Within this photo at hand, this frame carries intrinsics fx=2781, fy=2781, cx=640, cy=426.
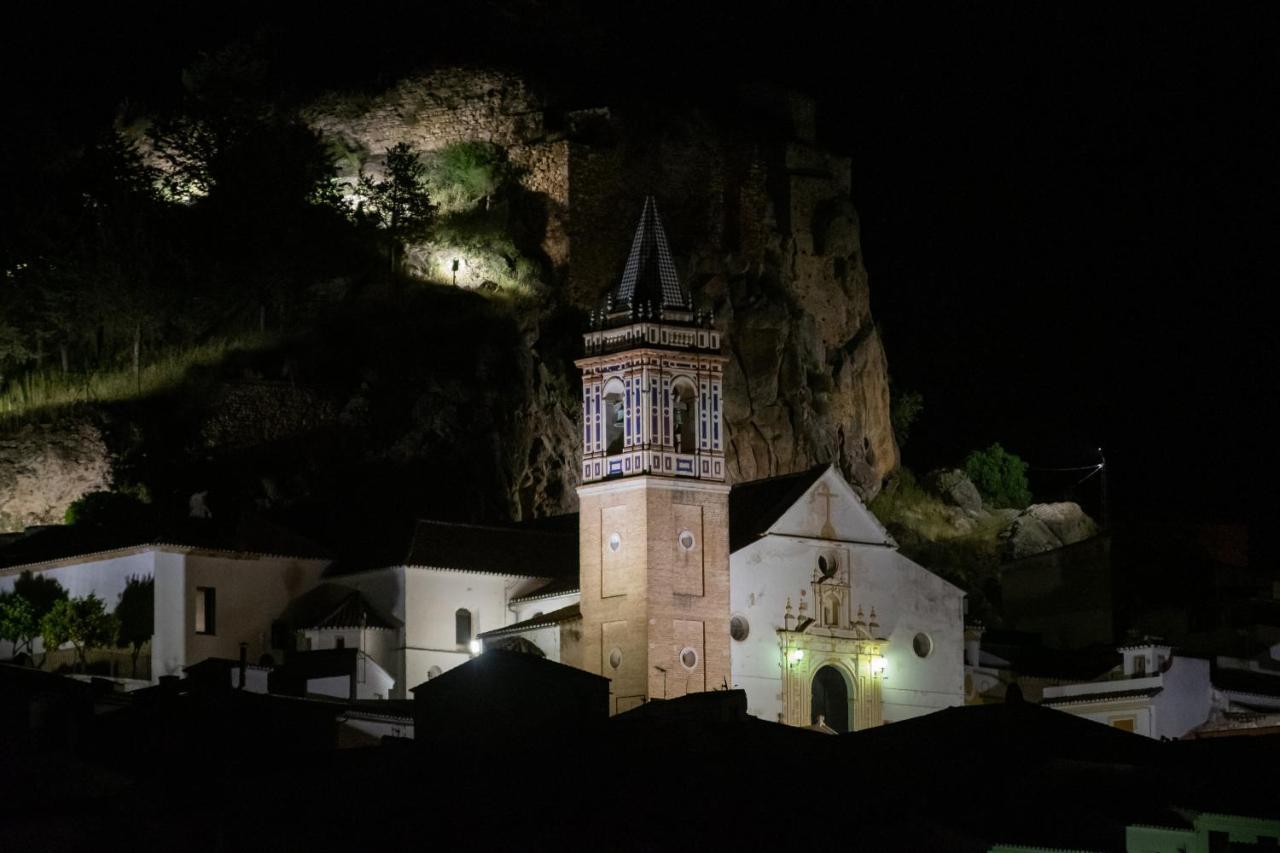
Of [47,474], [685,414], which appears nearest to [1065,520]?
[685,414]

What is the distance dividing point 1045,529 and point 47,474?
35.0 metres

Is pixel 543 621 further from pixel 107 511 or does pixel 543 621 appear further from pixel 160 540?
pixel 107 511

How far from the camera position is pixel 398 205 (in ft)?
331

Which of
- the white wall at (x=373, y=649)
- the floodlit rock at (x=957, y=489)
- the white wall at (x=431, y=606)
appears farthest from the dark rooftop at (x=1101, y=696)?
the floodlit rock at (x=957, y=489)

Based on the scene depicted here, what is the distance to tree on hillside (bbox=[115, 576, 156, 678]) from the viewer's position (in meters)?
71.4

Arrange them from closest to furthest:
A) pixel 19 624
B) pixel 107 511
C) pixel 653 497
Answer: pixel 653 497 < pixel 19 624 < pixel 107 511

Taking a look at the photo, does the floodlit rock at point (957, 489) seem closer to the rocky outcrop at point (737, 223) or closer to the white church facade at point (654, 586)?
the rocky outcrop at point (737, 223)

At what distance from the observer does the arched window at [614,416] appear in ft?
228

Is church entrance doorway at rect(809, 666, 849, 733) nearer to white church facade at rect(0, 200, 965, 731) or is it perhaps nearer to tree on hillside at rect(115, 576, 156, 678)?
white church facade at rect(0, 200, 965, 731)

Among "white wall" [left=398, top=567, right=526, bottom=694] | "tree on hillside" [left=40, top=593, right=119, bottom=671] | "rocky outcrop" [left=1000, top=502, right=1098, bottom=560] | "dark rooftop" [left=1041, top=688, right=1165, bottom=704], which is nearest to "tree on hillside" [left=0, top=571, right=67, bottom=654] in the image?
"tree on hillside" [left=40, top=593, right=119, bottom=671]

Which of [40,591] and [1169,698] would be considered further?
[40,591]

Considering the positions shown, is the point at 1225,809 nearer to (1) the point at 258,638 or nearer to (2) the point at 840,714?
(2) the point at 840,714

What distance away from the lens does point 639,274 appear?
71000mm

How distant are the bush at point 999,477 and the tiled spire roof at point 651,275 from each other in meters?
33.3
